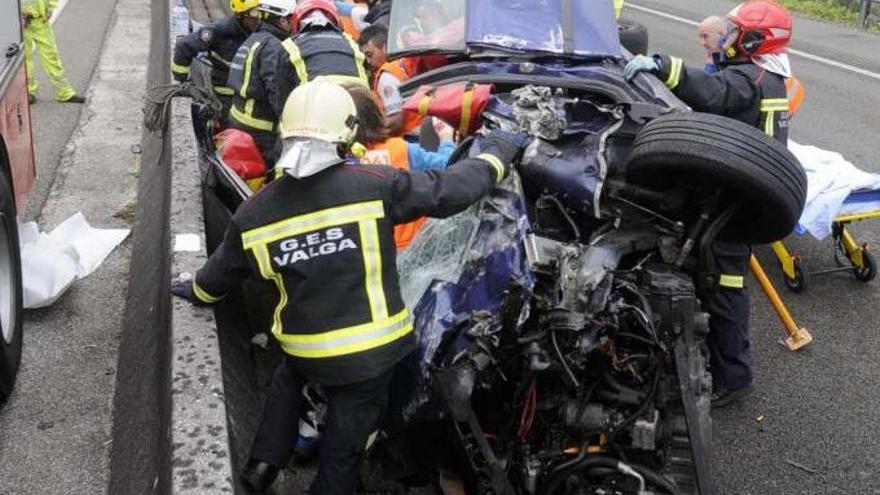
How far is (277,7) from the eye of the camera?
5957mm

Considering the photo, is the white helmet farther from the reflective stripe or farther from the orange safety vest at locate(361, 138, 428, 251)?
the orange safety vest at locate(361, 138, 428, 251)

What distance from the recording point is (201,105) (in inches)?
192

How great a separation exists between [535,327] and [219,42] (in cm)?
455

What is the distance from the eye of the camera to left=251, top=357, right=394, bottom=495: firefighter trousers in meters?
3.22

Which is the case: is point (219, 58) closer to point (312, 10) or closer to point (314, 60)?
point (312, 10)

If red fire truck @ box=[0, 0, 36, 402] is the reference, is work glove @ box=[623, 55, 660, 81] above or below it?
above

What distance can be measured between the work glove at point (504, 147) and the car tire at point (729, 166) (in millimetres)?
437

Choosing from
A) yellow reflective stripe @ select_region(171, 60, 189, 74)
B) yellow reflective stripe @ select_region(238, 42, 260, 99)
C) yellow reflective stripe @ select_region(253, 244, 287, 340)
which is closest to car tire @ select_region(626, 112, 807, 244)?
yellow reflective stripe @ select_region(253, 244, 287, 340)

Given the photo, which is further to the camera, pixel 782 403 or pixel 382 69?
pixel 382 69

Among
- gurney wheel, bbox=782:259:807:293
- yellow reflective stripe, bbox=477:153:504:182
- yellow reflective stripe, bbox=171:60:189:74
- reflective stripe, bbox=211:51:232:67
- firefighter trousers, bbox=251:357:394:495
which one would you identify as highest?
yellow reflective stripe, bbox=477:153:504:182

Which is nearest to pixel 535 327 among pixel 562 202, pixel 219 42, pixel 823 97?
pixel 562 202

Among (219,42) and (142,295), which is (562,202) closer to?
(142,295)

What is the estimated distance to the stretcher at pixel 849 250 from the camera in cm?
539

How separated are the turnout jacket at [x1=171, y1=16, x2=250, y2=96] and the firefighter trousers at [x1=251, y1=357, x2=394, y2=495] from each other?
13.3ft
